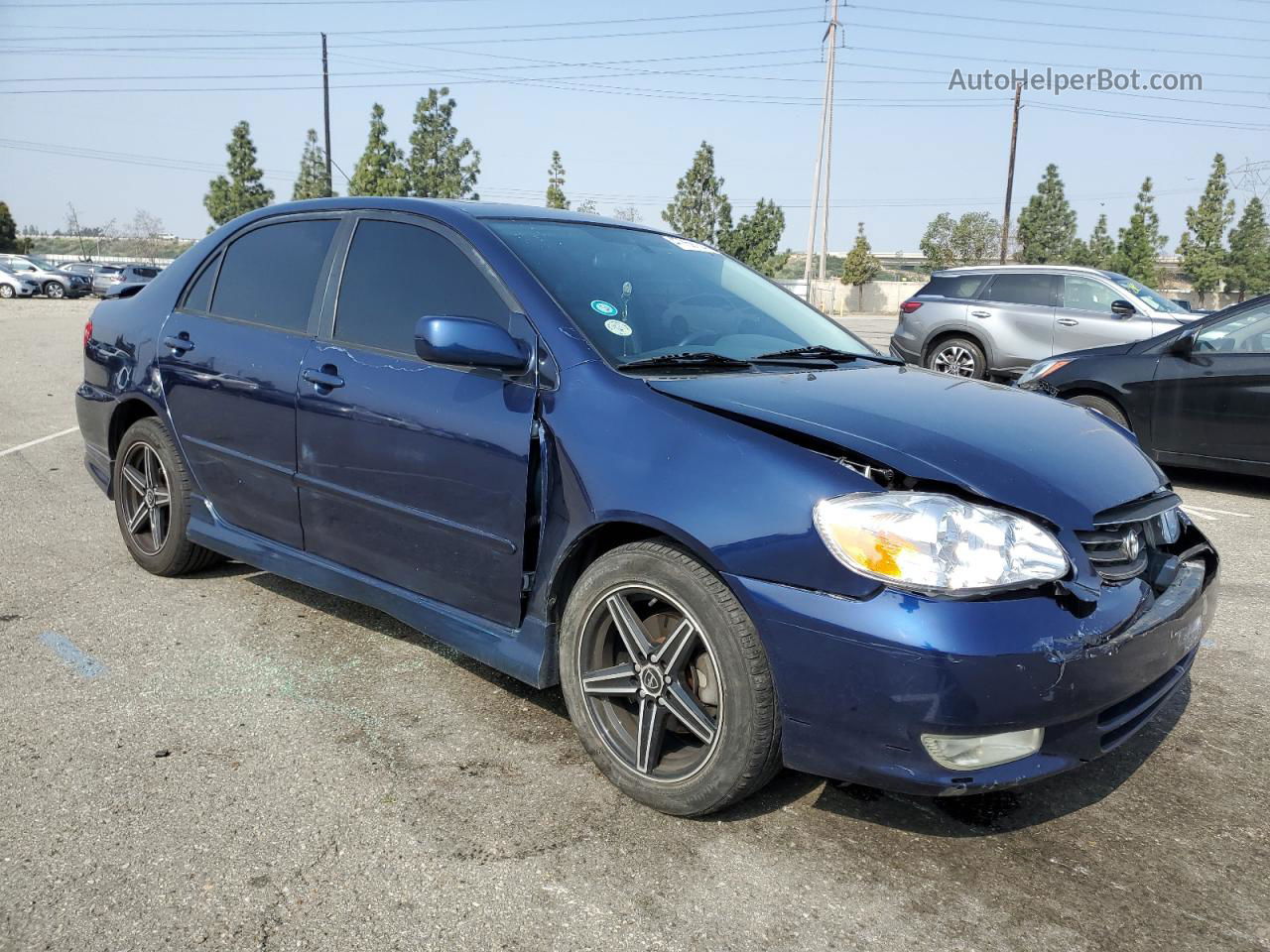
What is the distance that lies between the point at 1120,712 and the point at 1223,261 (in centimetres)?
7063

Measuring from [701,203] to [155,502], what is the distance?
50435mm

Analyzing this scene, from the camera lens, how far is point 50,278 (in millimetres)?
40312

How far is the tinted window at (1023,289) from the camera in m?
12.4

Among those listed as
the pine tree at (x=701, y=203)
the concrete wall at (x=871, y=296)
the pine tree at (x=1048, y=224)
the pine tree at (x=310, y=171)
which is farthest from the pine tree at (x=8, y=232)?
the pine tree at (x=1048, y=224)

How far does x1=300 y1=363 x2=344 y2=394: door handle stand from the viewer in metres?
3.52

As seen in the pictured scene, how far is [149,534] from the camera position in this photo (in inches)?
185

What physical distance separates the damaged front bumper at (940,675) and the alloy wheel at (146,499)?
3.15 metres

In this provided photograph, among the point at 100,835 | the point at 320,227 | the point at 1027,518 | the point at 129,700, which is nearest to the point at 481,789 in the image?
the point at 100,835

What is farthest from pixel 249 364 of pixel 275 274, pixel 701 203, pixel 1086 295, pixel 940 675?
pixel 701 203

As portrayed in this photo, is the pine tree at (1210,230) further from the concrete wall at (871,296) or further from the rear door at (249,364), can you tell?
the rear door at (249,364)

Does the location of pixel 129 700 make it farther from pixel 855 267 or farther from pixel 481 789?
pixel 855 267

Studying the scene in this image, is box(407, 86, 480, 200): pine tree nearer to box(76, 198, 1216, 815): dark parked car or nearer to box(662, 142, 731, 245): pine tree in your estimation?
box(662, 142, 731, 245): pine tree

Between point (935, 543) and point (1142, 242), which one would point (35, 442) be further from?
point (1142, 242)

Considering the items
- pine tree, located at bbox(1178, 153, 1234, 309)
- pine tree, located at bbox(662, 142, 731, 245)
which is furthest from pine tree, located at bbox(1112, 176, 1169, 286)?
pine tree, located at bbox(662, 142, 731, 245)
